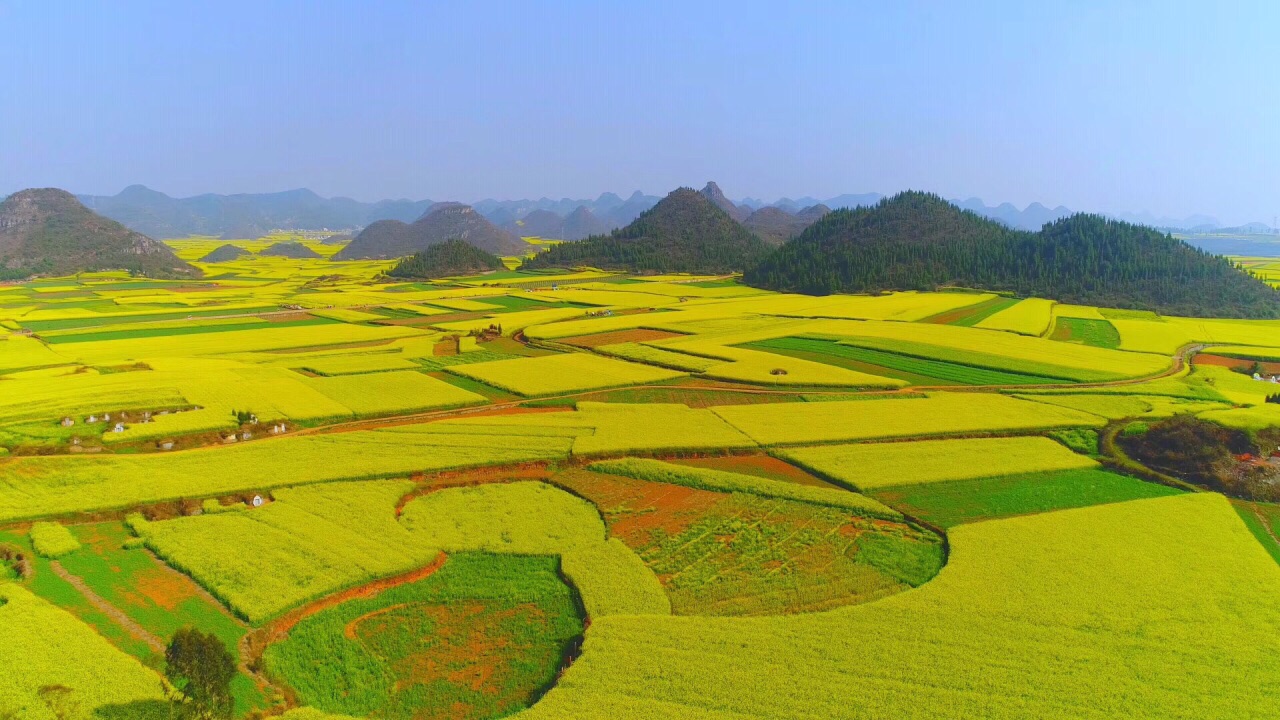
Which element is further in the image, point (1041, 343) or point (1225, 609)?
point (1041, 343)

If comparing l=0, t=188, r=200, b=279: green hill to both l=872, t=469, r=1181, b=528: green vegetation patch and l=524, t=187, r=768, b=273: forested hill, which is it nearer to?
l=524, t=187, r=768, b=273: forested hill

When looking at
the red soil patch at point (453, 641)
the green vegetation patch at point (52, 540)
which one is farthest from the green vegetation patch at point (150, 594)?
the red soil patch at point (453, 641)

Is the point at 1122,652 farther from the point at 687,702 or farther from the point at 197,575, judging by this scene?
the point at 197,575

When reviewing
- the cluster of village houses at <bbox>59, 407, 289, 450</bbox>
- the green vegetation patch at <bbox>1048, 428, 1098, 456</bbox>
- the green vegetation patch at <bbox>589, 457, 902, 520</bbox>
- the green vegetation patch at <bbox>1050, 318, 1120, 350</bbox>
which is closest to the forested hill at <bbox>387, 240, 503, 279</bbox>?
the cluster of village houses at <bbox>59, 407, 289, 450</bbox>

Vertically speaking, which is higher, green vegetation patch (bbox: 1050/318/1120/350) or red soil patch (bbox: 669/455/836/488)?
green vegetation patch (bbox: 1050/318/1120/350)

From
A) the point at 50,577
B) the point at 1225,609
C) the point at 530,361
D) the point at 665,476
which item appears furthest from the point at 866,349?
the point at 50,577

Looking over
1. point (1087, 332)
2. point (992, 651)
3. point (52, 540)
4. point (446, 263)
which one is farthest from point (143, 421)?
point (446, 263)
